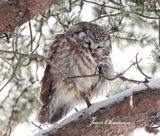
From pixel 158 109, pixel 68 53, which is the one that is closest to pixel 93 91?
pixel 68 53

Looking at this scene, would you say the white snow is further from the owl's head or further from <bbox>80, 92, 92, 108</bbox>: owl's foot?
the owl's head

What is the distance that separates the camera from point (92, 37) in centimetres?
330

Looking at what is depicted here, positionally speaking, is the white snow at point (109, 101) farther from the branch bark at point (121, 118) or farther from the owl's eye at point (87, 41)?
the owl's eye at point (87, 41)

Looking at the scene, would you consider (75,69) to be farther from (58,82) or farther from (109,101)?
(109,101)

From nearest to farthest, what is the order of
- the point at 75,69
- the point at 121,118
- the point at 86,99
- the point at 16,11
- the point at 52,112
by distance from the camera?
the point at 16,11 → the point at 121,118 → the point at 86,99 → the point at 75,69 → the point at 52,112

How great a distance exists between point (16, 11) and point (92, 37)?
39.6 inches

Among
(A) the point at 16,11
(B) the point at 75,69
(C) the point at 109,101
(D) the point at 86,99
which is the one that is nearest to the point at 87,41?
(B) the point at 75,69

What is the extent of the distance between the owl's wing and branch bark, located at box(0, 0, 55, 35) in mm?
728

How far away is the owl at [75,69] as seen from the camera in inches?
122

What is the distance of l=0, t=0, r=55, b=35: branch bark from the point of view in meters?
2.37

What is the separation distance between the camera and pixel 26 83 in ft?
12.6

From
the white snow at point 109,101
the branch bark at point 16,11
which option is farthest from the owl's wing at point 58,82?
the branch bark at point 16,11

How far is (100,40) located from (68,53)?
0.26 metres

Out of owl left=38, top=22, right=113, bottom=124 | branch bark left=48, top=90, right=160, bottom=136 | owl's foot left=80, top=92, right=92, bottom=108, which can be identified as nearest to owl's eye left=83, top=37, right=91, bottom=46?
owl left=38, top=22, right=113, bottom=124
